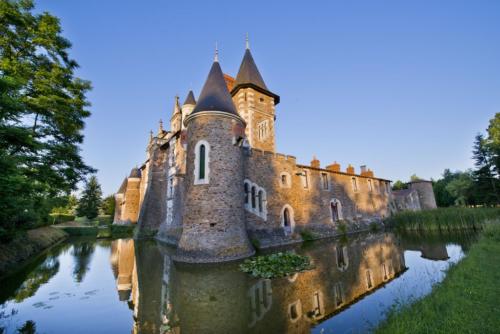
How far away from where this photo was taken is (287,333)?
396 cm

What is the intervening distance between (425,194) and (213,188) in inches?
1376

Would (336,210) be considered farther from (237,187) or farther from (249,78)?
(249,78)

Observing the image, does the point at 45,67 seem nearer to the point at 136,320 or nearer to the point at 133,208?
the point at 136,320

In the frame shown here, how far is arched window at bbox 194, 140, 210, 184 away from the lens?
34.0 feet

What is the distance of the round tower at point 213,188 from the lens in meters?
Answer: 9.59

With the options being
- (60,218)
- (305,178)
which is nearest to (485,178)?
(305,178)

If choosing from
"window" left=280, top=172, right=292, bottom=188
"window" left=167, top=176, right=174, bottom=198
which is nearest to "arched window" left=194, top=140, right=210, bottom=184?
"window" left=280, top=172, right=292, bottom=188

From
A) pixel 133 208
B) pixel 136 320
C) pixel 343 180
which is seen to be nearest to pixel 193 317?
pixel 136 320

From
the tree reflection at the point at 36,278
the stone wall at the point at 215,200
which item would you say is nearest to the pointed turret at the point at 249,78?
the stone wall at the point at 215,200

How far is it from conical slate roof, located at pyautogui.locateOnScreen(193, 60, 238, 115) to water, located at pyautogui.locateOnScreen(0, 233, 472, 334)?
7.08 meters

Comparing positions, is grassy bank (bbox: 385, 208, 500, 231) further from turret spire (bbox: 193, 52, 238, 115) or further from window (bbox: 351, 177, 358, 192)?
turret spire (bbox: 193, 52, 238, 115)

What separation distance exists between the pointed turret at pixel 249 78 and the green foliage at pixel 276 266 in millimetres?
13636

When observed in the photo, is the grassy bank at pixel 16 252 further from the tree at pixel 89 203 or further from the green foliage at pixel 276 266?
the tree at pixel 89 203

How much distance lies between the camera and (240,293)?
5.89 metres
